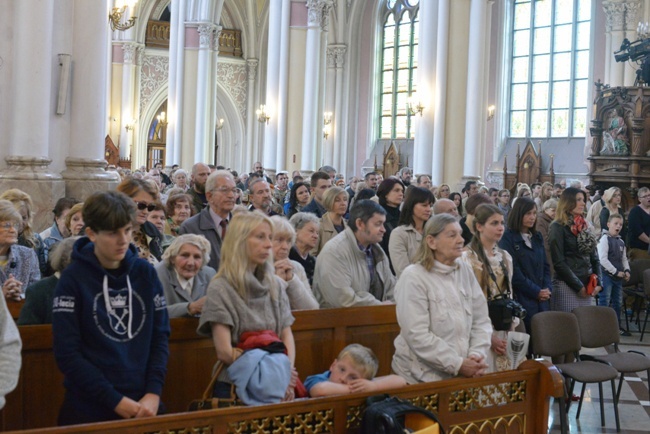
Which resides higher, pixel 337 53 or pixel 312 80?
pixel 337 53

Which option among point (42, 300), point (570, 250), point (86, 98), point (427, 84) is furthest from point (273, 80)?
point (42, 300)

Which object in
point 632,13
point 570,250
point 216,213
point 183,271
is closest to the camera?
point 183,271

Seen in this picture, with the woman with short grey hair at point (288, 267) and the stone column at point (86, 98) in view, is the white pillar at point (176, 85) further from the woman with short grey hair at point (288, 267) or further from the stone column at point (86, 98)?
the woman with short grey hair at point (288, 267)

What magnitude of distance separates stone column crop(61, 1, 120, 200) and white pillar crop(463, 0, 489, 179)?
348 inches

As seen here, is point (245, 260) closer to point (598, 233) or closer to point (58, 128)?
point (58, 128)

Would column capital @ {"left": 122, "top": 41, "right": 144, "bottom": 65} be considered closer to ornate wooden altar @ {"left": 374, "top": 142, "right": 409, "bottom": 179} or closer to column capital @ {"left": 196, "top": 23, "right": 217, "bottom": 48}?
column capital @ {"left": 196, "top": 23, "right": 217, "bottom": 48}

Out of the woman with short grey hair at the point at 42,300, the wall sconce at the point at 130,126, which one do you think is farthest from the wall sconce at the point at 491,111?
the woman with short grey hair at the point at 42,300

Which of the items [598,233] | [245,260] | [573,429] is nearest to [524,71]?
[598,233]

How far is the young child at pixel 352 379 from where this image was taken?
4230 millimetres

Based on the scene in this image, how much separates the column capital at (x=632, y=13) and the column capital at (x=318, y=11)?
25.3ft

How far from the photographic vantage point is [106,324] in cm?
345

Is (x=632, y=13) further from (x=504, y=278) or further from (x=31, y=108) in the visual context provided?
→ (x=504, y=278)

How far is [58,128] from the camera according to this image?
8.69 meters

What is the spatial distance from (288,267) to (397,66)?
2526cm
